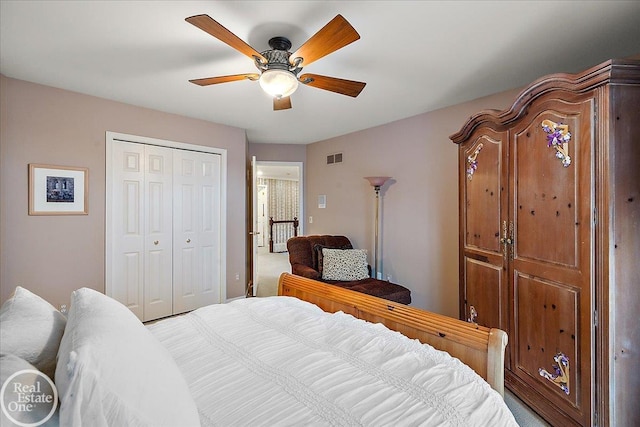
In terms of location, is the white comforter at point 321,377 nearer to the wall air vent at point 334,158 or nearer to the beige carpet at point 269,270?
the beige carpet at point 269,270

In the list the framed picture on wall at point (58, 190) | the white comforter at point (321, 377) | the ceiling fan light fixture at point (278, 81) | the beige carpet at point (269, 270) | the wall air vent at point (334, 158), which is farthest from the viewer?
the beige carpet at point (269, 270)

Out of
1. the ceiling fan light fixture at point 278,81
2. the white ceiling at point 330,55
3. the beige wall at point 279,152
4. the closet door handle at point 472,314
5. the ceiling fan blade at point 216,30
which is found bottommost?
the closet door handle at point 472,314

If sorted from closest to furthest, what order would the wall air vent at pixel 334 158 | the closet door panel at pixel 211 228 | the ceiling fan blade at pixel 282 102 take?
the ceiling fan blade at pixel 282 102 → the closet door panel at pixel 211 228 → the wall air vent at pixel 334 158

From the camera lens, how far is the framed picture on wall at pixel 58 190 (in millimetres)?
2676

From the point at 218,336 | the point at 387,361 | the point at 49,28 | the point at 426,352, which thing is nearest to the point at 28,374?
the point at 218,336

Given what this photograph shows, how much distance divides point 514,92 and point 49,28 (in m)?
3.54

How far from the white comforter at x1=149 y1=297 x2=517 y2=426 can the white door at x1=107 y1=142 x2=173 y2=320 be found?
207cm

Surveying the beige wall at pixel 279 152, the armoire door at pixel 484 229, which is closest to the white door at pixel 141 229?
the beige wall at pixel 279 152

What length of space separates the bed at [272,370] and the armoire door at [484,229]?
97cm

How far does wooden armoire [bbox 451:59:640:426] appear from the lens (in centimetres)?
144

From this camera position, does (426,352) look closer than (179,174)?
Yes

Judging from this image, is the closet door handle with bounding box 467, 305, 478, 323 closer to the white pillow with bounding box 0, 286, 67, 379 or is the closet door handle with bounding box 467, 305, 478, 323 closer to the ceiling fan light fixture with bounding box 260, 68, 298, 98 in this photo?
the ceiling fan light fixture with bounding box 260, 68, 298, 98

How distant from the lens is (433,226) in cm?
339

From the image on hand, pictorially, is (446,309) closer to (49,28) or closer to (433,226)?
(433,226)
